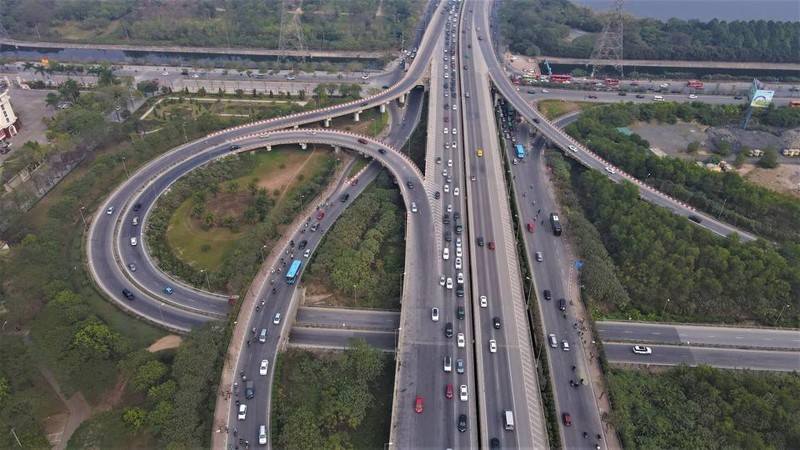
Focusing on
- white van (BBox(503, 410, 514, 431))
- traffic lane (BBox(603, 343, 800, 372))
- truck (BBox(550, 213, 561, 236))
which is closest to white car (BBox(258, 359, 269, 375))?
white van (BBox(503, 410, 514, 431))

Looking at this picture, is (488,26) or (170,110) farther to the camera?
(488,26)

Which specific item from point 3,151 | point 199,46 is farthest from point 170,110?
point 199,46

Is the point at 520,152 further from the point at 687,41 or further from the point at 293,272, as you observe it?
the point at 687,41

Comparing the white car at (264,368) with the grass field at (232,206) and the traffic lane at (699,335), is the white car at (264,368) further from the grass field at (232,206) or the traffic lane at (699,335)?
the traffic lane at (699,335)

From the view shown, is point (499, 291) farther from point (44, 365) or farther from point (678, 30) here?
point (678, 30)

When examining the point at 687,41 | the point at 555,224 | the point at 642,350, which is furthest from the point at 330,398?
the point at 687,41

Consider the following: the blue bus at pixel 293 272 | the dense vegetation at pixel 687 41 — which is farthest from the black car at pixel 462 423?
the dense vegetation at pixel 687 41
